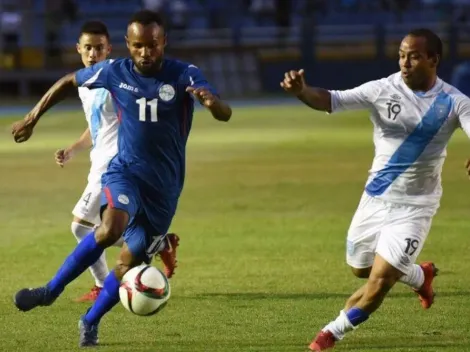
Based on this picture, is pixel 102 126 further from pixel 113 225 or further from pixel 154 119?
pixel 113 225

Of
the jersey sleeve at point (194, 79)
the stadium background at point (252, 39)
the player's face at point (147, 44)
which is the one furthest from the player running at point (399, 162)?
the stadium background at point (252, 39)

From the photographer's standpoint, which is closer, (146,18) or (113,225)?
(113,225)

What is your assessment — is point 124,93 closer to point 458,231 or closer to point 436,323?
point 436,323

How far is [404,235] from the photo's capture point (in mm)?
8391

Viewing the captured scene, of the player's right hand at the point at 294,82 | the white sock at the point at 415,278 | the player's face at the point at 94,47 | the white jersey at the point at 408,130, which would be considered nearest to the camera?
the player's right hand at the point at 294,82

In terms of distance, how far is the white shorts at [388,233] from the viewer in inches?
328

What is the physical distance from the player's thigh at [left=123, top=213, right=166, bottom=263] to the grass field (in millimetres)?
575

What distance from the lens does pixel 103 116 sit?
33.7ft

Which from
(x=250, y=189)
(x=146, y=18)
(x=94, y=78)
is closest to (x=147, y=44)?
(x=146, y=18)

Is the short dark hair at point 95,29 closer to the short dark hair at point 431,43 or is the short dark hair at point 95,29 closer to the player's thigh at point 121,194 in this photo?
the player's thigh at point 121,194

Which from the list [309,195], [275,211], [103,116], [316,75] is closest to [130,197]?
[103,116]

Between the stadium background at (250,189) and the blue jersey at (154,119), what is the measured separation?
1.08 m

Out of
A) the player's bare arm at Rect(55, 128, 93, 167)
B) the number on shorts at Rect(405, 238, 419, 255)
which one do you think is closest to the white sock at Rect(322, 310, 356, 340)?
the number on shorts at Rect(405, 238, 419, 255)

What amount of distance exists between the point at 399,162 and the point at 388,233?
1.56 ft
